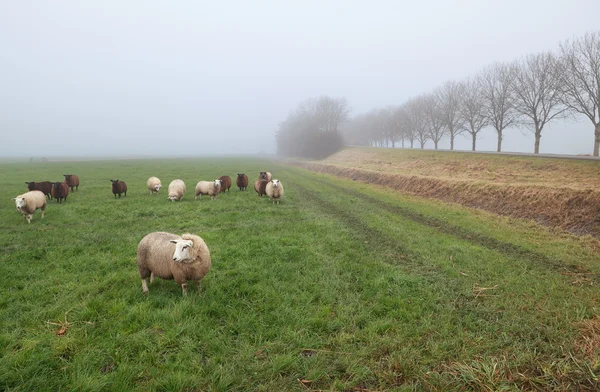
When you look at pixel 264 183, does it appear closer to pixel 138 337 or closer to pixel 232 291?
pixel 232 291

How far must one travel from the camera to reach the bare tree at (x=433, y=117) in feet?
183

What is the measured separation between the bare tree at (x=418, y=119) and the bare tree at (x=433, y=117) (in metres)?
1.09

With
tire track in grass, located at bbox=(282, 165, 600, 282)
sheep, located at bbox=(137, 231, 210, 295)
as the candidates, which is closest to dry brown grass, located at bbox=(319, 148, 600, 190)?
tire track in grass, located at bbox=(282, 165, 600, 282)

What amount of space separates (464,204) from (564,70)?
25.4m

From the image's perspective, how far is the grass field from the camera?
407 centimetres

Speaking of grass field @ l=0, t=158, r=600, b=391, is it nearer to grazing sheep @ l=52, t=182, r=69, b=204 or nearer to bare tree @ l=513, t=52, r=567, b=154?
grazing sheep @ l=52, t=182, r=69, b=204

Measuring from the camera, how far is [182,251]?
19.7ft

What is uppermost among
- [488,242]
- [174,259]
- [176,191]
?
[176,191]

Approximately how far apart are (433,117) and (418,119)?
819 centimetres

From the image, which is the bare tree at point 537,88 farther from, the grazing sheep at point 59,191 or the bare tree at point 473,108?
the grazing sheep at point 59,191

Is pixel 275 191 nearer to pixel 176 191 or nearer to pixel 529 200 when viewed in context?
pixel 176 191

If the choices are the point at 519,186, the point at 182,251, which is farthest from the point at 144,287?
the point at 519,186

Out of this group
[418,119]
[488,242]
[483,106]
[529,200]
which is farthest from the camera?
[418,119]

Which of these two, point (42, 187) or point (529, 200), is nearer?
point (529, 200)
